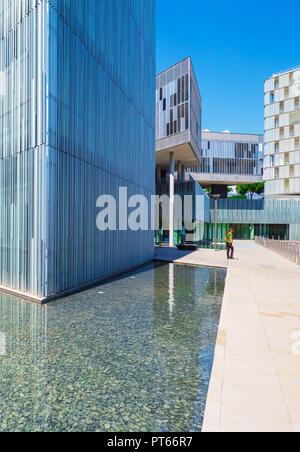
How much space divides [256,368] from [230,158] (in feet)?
180

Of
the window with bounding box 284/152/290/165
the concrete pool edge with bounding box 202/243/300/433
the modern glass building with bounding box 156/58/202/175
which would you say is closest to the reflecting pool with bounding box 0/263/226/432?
the concrete pool edge with bounding box 202/243/300/433

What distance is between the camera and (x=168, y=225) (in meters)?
30.7

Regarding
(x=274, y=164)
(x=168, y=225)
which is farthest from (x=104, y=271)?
(x=274, y=164)

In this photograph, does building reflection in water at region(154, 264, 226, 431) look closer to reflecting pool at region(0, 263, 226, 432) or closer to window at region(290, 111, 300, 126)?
reflecting pool at region(0, 263, 226, 432)

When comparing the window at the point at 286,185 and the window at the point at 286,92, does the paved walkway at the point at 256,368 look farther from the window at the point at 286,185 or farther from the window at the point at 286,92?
the window at the point at 286,92

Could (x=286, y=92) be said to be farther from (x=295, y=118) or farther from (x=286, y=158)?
(x=286, y=158)

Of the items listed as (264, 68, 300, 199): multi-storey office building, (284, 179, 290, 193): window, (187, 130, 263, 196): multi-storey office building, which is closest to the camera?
(264, 68, 300, 199): multi-storey office building

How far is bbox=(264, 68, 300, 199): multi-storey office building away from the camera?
45406 mm

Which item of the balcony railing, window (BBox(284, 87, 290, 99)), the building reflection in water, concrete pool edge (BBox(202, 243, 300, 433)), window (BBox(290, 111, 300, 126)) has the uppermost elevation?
window (BBox(284, 87, 290, 99))

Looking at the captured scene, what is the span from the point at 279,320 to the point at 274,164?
158 feet

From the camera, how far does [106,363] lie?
4184 mm

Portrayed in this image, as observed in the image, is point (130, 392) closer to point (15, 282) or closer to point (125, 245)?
point (15, 282)

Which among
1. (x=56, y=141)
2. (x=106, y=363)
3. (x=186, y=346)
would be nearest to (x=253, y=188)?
(x=56, y=141)

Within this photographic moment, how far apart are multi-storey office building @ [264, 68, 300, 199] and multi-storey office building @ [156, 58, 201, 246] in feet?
78.8
